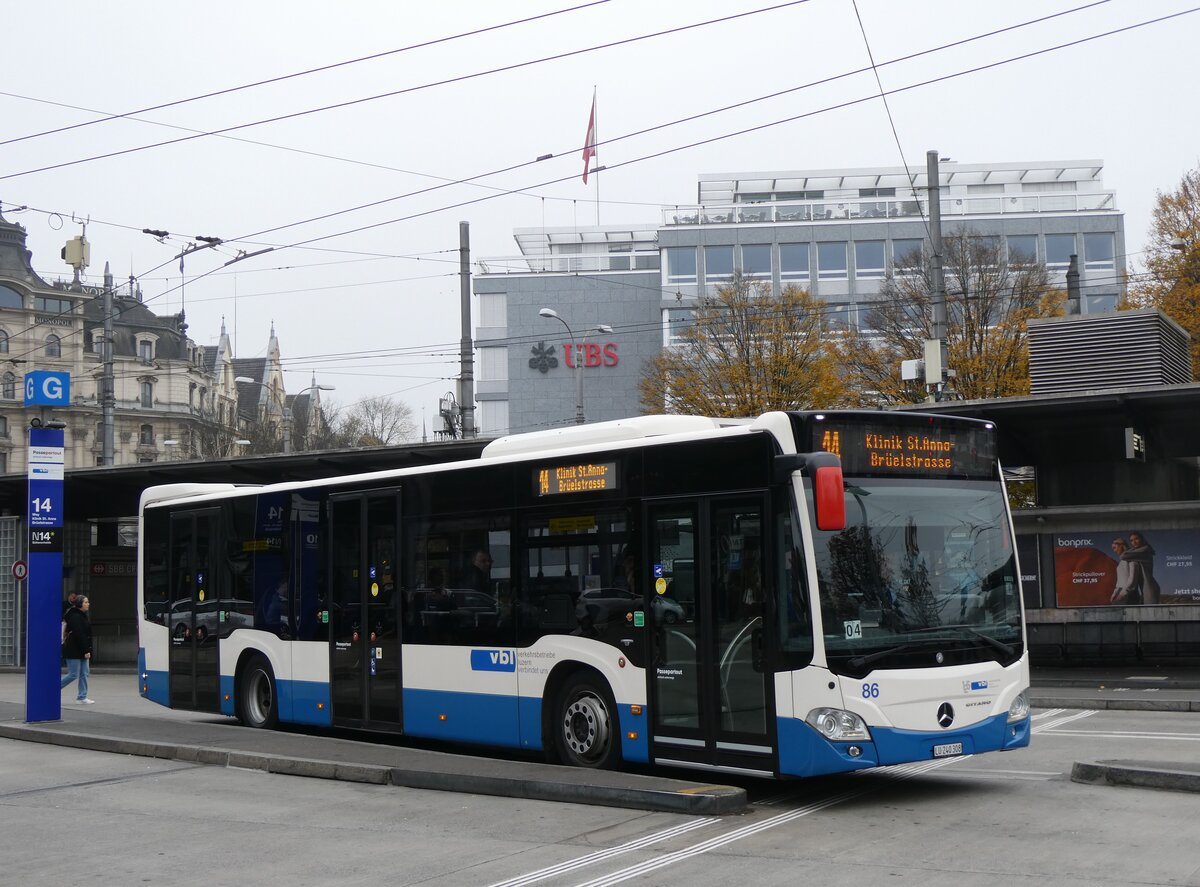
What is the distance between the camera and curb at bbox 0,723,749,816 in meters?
10.1

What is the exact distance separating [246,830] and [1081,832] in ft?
19.3

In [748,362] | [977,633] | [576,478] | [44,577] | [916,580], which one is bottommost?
[977,633]

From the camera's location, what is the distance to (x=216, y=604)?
57.3ft

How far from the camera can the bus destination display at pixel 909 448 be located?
1050 centimetres

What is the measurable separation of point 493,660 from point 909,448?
14.7 feet

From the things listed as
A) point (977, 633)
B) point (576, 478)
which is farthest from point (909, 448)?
point (576, 478)

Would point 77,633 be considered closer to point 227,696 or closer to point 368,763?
point 227,696

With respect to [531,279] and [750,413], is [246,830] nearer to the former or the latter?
[750,413]

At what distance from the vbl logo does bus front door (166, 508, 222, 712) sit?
18.3 feet

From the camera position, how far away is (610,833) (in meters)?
9.48

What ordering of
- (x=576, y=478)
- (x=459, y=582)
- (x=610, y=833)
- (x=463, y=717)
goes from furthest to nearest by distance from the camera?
(x=459, y=582), (x=463, y=717), (x=576, y=478), (x=610, y=833)

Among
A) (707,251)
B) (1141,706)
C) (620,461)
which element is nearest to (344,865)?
(620,461)

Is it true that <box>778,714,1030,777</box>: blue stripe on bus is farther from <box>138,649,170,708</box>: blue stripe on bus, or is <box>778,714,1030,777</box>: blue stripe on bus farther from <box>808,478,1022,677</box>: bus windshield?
<box>138,649,170,708</box>: blue stripe on bus

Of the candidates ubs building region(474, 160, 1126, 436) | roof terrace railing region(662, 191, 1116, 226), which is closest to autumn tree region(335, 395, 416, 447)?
A: ubs building region(474, 160, 1126, 436)
